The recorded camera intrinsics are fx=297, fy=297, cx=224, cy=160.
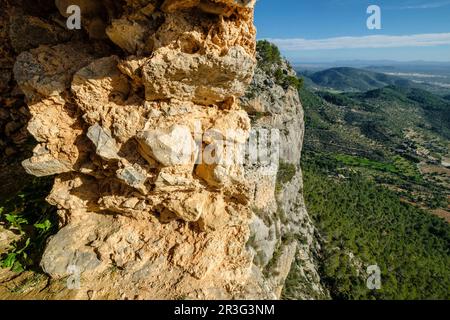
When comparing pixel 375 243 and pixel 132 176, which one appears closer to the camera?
pixel 132 176

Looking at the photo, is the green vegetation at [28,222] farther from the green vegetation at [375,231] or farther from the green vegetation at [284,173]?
the green vegetation at [284,173]

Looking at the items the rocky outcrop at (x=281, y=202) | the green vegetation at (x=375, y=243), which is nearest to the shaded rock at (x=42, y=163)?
the rocky outcrop at (x=281, y=202)

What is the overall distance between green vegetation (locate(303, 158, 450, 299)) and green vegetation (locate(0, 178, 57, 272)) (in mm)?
55625

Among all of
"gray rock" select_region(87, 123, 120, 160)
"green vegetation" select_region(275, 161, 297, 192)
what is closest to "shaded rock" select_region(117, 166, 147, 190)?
"gray rock" select_region(87, 123, 120, 160)

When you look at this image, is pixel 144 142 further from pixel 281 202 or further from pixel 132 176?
pixel 281 202

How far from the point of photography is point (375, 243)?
6969 centimetres

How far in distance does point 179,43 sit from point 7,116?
1126 centimetres

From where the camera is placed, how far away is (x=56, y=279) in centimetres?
916

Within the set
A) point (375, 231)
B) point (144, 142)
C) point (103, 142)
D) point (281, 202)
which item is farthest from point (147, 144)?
point (375, 231)

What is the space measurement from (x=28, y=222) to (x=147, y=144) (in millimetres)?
6777

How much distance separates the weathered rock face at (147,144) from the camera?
856cm

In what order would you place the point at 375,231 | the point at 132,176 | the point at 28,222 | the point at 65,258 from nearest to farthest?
the point at 132,176 < the point at 65,258 < the point at 28,222 < the point at 375,231
